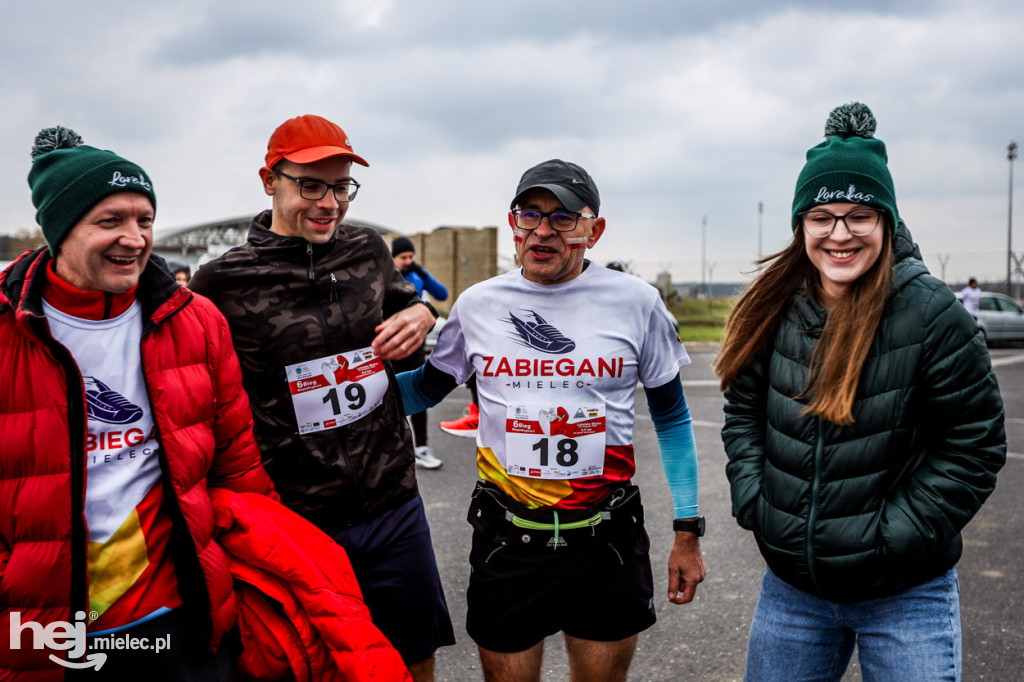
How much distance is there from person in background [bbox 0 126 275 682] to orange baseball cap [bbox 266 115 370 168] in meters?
0.58

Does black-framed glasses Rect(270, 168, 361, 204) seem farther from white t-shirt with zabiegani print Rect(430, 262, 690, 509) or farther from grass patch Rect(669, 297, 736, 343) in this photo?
grass patch Rect(669, 297, 736, 343)

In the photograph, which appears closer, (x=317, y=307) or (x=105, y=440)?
(x=105, y=440)

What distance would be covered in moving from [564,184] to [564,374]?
0.60 meters

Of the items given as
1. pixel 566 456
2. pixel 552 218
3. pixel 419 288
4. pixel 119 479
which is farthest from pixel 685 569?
pixel 419 288

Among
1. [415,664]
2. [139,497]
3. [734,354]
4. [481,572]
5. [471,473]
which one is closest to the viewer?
Result: [139,497]

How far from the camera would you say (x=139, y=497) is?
76.9 inches

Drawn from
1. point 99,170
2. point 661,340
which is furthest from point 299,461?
point 661,340

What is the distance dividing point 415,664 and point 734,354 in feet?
4.96

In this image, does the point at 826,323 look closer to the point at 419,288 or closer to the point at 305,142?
the point at 305,142

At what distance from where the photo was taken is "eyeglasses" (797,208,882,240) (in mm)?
2053

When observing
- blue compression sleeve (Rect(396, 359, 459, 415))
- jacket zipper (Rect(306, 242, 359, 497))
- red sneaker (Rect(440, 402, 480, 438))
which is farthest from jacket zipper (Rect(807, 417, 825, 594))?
red sneaker (Rect(440, 402, 480, 438))

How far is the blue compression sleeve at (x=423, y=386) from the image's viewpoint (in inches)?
108

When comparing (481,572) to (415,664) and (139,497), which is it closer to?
(415,664)

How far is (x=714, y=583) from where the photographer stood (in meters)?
4.38
